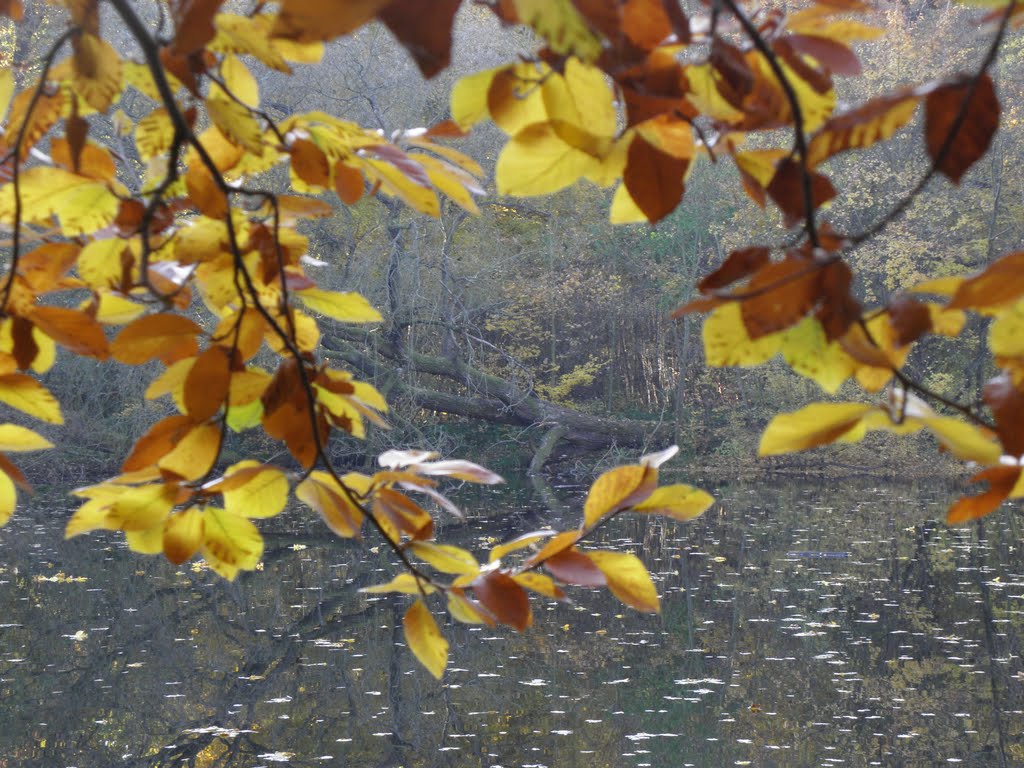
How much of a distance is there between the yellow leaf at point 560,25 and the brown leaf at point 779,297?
0.12m

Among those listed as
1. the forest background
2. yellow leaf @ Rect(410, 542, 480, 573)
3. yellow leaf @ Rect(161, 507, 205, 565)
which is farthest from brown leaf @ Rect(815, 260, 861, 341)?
the forest background

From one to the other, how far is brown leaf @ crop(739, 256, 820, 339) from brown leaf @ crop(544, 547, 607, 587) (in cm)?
26

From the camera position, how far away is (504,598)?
709 millimetres

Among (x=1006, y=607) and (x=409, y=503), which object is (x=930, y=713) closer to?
(x=1006, y=607)

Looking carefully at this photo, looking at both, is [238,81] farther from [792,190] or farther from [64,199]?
[792,190]

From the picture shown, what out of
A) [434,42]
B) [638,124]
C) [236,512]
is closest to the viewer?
[434,42]

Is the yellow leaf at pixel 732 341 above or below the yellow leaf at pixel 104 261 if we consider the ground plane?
below

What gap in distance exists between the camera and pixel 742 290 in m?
0.45

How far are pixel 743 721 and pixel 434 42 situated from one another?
5774 millimetres

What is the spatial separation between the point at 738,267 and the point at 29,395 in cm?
47

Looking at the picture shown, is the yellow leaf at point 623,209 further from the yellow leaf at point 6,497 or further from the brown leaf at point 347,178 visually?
the yellow leaf at point 6,497

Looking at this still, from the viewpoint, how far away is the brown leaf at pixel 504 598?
0.70 metres

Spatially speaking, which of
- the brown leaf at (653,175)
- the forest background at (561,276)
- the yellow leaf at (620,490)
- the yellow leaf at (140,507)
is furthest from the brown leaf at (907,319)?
the forest background at (561,276)

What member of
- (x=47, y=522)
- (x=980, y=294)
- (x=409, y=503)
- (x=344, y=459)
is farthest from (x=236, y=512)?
(x=344, y=459)
